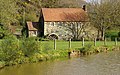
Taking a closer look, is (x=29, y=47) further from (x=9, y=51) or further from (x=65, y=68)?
(x=65, y=68)

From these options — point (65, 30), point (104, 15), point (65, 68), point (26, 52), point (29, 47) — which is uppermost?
point (104, 15)

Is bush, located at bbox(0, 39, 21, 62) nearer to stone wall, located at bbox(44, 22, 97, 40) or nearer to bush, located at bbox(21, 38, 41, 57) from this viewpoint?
bush, located at bbox(21, 38, 41, 57)

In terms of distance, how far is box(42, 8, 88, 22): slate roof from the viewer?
58.3m

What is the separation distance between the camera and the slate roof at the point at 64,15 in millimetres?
58312

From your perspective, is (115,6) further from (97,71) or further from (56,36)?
(97,71)

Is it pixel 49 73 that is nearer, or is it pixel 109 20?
pixel 49 73

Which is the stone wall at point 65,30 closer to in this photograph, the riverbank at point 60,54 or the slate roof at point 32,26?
the slate roof at point 32,26

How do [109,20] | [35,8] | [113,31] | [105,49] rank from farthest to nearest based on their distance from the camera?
[35,8], [113,31], [109,20], [105,49]

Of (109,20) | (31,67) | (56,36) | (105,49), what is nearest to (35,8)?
(56,36)

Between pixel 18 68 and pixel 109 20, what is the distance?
35.7 metres

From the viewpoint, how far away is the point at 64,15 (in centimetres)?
5928

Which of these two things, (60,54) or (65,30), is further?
(65,30)

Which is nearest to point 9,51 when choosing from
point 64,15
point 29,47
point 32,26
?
point 29,47

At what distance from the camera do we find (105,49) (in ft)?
121
